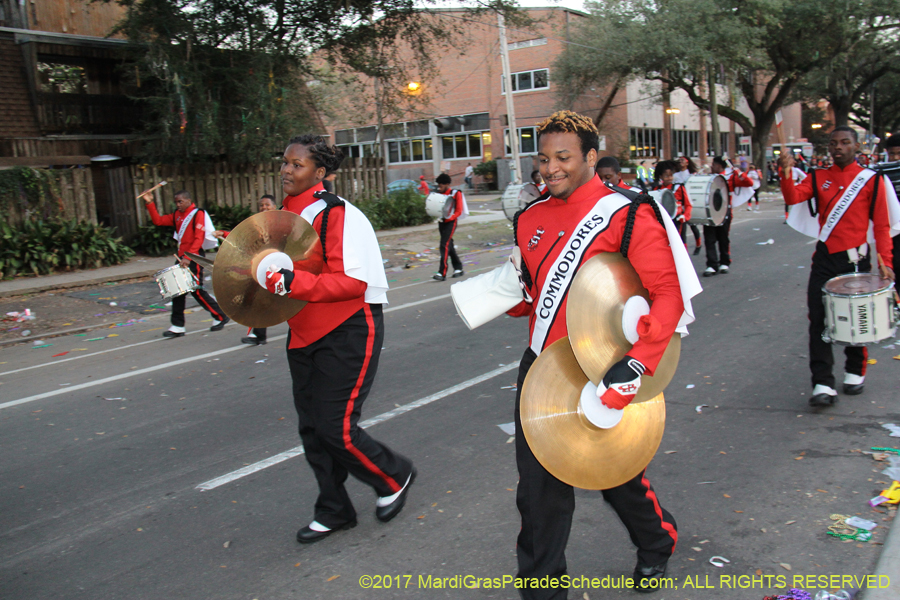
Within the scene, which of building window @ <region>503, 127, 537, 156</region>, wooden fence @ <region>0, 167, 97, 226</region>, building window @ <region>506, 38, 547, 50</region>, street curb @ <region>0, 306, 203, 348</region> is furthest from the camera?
building window @ <region>503, 127, 537, 156</region>

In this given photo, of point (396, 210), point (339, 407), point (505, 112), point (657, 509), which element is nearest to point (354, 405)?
point (339, 407)

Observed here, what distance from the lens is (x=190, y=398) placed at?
6.60 m

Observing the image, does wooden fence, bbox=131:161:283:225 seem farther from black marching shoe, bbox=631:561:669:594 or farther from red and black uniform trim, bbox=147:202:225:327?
black marching shoe, bbox=631:561:669:594

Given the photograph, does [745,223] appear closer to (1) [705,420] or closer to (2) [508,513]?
(1) [705,420]

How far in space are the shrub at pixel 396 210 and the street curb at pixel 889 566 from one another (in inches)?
686

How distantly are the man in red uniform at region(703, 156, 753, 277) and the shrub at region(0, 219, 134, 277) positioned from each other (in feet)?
37.4

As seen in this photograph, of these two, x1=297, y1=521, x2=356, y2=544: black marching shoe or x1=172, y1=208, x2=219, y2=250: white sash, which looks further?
x1=172, y1=208, x2=219, y2=250: white sash

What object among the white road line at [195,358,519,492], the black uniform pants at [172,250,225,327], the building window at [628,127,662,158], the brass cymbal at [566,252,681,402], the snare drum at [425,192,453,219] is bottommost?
the white road line at [195,358,519,492]

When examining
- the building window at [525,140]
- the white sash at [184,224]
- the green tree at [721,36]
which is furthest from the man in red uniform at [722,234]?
Answer: the building window at [525,140]

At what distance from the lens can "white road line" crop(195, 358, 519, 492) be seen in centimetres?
471

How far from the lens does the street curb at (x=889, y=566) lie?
3051 mm

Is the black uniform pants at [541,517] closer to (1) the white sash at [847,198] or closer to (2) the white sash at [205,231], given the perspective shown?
(1) the white sash at [847,198]

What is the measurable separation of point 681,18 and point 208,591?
1326 inches

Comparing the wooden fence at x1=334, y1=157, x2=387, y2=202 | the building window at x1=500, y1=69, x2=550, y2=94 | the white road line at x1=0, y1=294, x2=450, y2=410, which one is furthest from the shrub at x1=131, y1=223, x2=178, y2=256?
the building window at x1=500, y1=69, x2=550, y2=94
